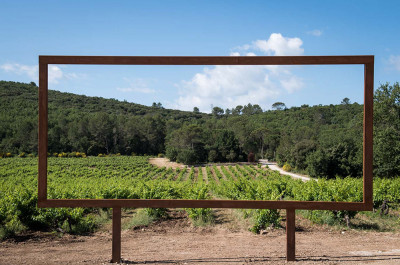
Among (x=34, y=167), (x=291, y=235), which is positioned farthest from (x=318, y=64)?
(x=34, y=167)

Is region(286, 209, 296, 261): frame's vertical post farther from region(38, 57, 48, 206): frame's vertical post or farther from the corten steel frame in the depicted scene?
region(38, 57, 48, 206): frame's vertical post

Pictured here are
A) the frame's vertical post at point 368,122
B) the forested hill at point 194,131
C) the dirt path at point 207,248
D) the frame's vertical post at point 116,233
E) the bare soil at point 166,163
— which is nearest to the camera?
the frame's vertical post at point 368,122

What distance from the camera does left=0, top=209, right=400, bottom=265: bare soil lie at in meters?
3.05

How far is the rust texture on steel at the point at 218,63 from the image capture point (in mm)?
2658

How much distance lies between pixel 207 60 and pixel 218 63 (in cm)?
11

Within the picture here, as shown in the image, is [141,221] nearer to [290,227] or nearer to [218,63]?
[290,227]

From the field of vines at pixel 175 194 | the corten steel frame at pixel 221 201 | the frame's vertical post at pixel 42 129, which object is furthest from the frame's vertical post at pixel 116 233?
the field of vines at pixel 175 194

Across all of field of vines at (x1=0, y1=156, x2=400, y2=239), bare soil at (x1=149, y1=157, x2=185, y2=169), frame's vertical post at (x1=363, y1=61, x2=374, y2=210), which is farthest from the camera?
field of vines at (x1=0, y1=156, x2=400, y2=239)

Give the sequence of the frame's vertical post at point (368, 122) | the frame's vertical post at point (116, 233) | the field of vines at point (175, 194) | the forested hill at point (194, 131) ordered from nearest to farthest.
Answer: the frame's vertical post at point (368, 122) → the frame's vertical post at point (116, 233) → the forested hill at point (194, 131) → the field of vines at point (175, 194)

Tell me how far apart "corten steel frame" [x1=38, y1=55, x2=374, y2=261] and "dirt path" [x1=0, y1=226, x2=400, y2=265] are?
553 mm

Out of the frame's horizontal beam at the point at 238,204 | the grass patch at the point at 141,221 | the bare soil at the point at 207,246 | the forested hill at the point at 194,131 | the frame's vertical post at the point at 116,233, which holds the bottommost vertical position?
the grass patch at the point at 141,221

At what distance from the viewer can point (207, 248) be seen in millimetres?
3658

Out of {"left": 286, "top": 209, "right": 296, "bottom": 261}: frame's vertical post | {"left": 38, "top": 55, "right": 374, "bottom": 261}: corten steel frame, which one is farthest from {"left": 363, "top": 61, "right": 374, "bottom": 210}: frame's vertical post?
{"left": 286, "top": 209, "right": 296, "bottom": 261}: frame's vertical post

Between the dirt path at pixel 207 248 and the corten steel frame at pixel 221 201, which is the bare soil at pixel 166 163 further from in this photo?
the corten steel frame at pixel 221 201
